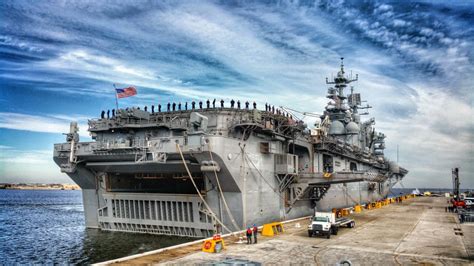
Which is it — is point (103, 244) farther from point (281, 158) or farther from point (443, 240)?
point (443, 240)

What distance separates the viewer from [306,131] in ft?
117

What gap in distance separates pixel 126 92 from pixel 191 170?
24.2 ft

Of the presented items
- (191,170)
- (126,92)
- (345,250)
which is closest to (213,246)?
(345,250)

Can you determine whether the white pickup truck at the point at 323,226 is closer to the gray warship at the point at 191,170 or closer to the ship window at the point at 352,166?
the gray warship at the point at 191,170

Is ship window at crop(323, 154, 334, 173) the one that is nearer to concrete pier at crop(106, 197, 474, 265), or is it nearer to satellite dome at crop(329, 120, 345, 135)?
satellite dome at crop(329, 120, 345, 135)

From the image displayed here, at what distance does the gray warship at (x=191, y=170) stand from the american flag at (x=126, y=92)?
1.07 meters

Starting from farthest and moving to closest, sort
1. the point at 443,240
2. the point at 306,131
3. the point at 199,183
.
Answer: the point at 306,131 < the point at 199,183 < the point at 443,240

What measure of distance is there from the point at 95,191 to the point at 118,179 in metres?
1.93

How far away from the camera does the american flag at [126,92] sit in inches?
1051

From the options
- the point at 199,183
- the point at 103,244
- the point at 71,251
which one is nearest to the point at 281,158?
the point at 199,183

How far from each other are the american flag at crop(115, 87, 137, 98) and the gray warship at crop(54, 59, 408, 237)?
1066 mm

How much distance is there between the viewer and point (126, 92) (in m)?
26.9

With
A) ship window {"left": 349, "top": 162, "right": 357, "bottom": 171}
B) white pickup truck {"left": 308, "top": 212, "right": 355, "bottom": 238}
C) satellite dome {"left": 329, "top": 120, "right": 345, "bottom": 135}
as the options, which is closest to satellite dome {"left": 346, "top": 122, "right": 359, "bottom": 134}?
satellite dome {"left": 329, "top": 120, "right": 345, "bottom": 135}

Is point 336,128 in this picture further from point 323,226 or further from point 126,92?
point 126,92
